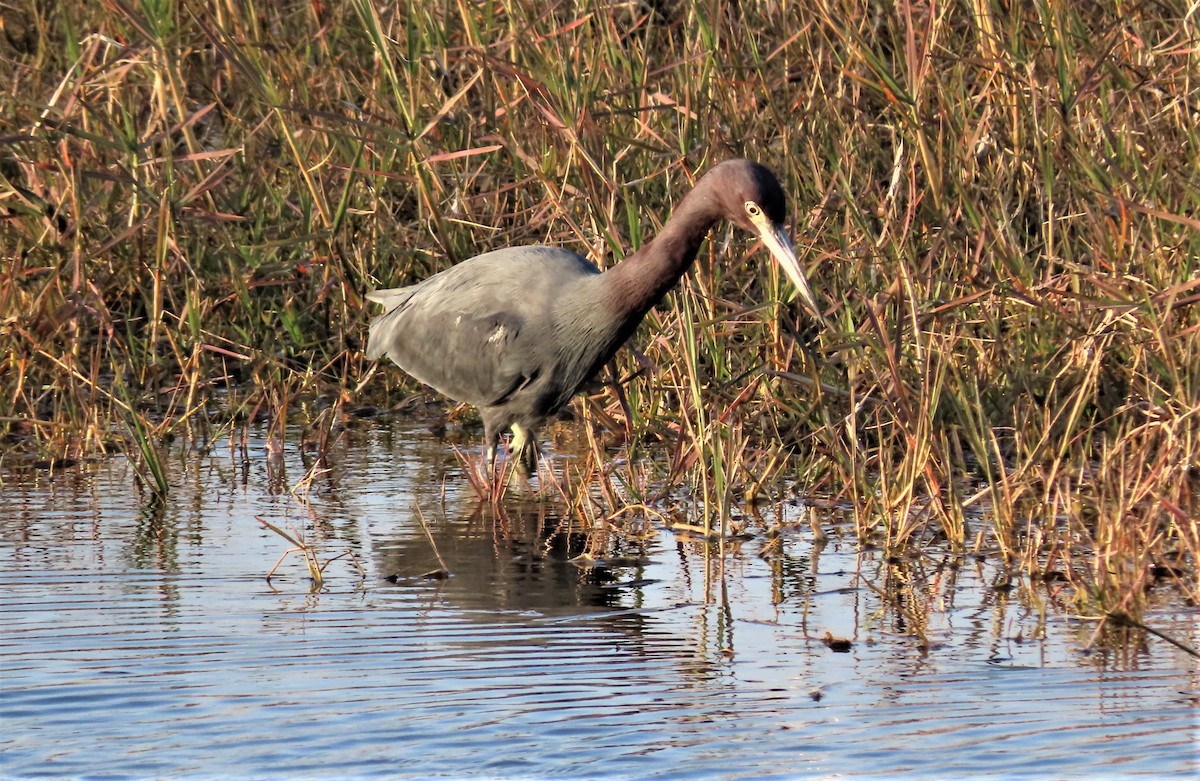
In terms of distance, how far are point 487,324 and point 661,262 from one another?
2.07ft

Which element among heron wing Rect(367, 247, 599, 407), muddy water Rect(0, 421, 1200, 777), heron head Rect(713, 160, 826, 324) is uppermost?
heron head Rect(713, 160, 826, 324)

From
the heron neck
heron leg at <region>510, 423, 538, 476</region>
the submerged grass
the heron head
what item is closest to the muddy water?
the submerged grass

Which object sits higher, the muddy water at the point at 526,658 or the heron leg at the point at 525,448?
the heron leg at the point at 525,448

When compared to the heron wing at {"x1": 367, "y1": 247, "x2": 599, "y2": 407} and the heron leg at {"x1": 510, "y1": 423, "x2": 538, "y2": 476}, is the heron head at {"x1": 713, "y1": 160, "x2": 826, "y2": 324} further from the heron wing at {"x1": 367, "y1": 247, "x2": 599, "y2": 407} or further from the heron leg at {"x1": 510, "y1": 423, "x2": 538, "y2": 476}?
the heron leg at {"x1": 510, "y1": 423, "x2": 538, "y2": 476}

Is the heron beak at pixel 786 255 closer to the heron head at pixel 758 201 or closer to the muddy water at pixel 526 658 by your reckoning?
the heron head at pixel 758 201

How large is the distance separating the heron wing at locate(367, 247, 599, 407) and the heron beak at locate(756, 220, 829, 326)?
26.7 inches

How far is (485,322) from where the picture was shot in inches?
231

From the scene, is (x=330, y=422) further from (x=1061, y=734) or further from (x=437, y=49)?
(x=1061, y=734)

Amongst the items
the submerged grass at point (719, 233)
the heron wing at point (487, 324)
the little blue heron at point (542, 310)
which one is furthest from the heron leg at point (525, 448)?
the submerged grass at point (719, 233)

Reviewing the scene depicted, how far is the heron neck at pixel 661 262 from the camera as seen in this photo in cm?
548

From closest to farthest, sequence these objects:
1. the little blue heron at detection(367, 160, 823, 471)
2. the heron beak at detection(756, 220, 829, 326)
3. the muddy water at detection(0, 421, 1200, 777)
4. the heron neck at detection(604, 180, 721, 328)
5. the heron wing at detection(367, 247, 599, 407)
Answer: the muddy water at detection(0, 421, 1200, 777)
the heron beak at detection(756, 220, 829, 326)
the little blue heron at detection(367, 160, 823, 471)
the heron neck at detection(604, 180, 721, 328)
the heron wing at detection(367, 247, 599, 407)

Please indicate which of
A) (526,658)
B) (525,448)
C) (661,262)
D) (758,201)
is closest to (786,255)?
(758,201)

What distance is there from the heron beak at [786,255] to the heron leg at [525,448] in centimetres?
104

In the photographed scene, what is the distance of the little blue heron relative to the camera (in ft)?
17.6
